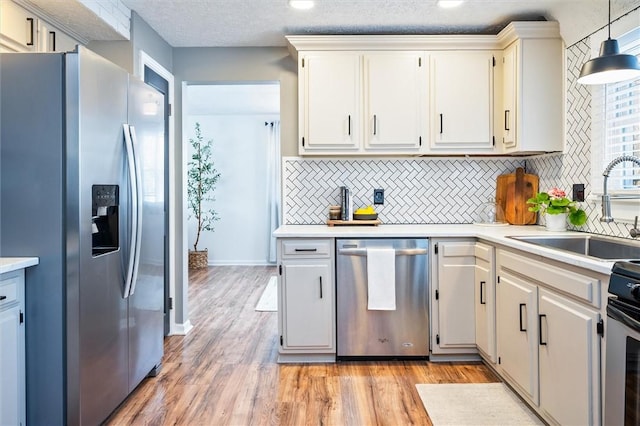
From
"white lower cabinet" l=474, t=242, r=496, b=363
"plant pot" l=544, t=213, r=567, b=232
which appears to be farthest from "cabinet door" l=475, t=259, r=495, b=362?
"plant pot" l=544, t=213, r=567, b=232

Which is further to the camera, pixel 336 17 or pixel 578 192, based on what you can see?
pixel 336 17

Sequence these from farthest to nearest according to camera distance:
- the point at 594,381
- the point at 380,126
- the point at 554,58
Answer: the point at 380,126, the point at 554,58, the point at 594,381

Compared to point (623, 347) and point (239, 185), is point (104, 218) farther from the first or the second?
point (239, 185)

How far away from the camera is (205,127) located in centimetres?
706

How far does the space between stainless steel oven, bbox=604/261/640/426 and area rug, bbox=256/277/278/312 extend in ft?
10.4

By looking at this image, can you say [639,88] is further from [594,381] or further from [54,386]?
[54,386]

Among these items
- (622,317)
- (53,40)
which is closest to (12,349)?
(53,40)

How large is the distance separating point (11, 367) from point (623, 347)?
7.62 ft

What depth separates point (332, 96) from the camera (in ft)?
10.6

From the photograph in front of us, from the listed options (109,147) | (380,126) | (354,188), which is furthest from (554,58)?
(109,147)

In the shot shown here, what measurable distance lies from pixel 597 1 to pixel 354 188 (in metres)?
2.00

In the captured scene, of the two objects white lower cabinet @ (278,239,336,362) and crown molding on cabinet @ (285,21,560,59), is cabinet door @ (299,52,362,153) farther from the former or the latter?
white lower cabinet @ (278,239,336,362)

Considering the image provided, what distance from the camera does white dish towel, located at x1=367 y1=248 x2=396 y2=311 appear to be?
2867 millimetres

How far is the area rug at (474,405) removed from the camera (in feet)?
7.12
